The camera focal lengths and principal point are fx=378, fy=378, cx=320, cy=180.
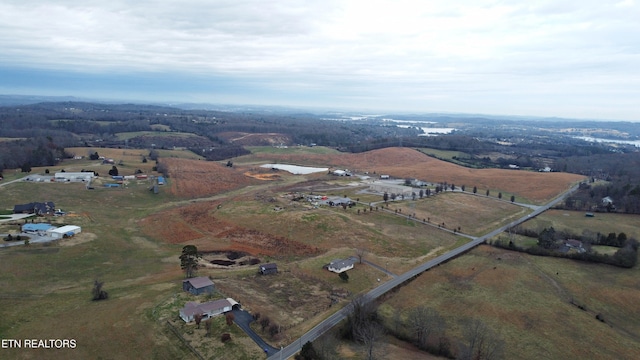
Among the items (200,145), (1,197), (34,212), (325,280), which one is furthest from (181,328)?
(200,145)

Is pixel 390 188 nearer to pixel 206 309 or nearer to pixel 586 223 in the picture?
pixel 586 223

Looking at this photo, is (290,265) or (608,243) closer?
(290,265)

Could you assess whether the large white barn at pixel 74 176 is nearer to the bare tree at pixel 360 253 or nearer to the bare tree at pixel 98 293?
the bare tree at pixel 98 293

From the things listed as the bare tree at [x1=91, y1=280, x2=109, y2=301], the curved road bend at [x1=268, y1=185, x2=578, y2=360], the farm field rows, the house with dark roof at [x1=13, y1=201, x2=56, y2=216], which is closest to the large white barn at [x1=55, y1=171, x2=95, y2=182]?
the farm field rows

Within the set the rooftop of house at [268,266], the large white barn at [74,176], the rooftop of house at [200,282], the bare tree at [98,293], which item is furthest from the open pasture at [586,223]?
the large white barn at [74,176]

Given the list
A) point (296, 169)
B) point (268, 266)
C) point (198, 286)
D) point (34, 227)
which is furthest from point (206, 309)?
point (296, 169)

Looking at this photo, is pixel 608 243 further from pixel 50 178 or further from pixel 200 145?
pixel 200 145

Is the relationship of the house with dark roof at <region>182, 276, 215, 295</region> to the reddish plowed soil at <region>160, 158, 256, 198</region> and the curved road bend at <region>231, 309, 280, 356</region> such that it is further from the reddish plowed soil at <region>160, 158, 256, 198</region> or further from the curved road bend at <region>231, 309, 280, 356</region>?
the reddish plowed soil at <region>160, 158, 256, 198</region>
